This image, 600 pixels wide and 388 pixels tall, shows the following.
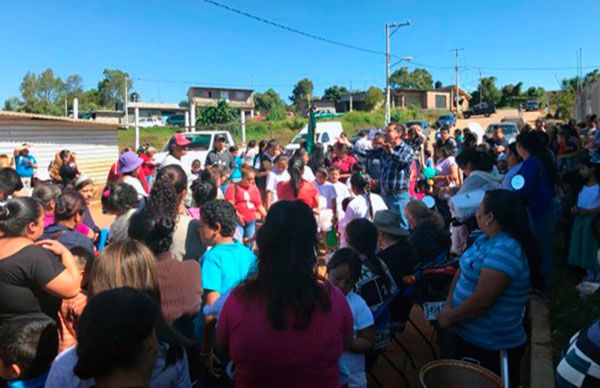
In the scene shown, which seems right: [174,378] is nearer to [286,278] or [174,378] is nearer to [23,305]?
[286,278]

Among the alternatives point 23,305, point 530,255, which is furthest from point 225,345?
point 530,255

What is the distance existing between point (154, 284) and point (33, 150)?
16049 mm

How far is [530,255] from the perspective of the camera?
280 centimetres

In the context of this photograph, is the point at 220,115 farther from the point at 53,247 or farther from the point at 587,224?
the point at 53,247

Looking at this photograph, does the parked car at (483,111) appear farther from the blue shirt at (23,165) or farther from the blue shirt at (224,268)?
the blue shirt at (224,268)

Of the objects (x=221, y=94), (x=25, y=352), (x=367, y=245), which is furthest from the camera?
(x=221, y=94)

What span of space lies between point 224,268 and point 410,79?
252 feet

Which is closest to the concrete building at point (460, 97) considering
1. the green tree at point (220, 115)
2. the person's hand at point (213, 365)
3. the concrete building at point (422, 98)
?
the concrete building at point (422, 98)

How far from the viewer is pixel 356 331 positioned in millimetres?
2615

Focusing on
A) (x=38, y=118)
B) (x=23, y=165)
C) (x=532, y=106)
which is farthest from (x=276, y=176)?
(x=532, y=106)

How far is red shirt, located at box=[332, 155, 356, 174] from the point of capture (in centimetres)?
894

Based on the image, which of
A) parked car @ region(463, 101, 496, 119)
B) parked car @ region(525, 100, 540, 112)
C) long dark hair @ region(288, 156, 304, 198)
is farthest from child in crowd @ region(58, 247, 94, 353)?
parked car @ region(525, 100, 540, 112)

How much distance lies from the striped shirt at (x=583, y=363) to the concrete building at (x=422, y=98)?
62.7m

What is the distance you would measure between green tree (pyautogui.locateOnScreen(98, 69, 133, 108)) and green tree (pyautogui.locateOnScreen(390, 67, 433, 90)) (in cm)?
4380
